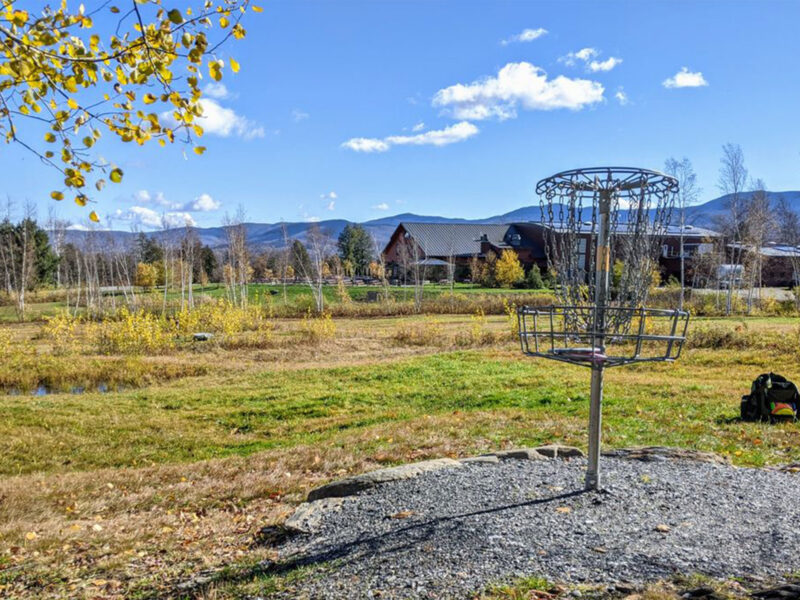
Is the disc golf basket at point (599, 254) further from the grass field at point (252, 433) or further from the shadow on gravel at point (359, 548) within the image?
the grass field at point (252, 433)

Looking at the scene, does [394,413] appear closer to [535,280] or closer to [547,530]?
[547,530]

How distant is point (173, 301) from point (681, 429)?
31901 mm

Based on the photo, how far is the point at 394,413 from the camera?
1035 cm

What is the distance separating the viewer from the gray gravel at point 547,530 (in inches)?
125

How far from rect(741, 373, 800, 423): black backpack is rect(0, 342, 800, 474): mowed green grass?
298 mm

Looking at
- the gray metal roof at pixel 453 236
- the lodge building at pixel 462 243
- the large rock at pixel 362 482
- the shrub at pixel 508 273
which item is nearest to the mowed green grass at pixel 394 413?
the large rock at pixel 362 482

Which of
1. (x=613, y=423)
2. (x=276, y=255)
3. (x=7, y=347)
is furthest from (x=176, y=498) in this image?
(x=276, y=255)

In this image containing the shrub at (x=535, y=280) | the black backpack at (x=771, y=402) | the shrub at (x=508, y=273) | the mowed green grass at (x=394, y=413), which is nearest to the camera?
the mowed green grass at (x=394, y=413)

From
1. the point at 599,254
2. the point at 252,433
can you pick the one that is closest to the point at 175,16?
the point at 599,254

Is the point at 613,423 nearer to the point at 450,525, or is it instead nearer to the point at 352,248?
the point at 450,525

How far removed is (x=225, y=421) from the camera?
10633mm

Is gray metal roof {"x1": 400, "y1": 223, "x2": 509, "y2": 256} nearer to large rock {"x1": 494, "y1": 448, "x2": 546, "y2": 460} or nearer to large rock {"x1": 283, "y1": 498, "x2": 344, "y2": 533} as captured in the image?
large rock {"x1": 494, "y1": 448, "x2": 546, "y2": 460}

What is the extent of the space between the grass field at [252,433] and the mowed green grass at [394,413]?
0.05 m

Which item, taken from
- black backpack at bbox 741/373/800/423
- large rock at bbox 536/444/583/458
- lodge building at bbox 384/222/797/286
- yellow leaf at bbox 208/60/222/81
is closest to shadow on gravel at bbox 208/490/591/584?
large rock at bbox 536/444/583/458
